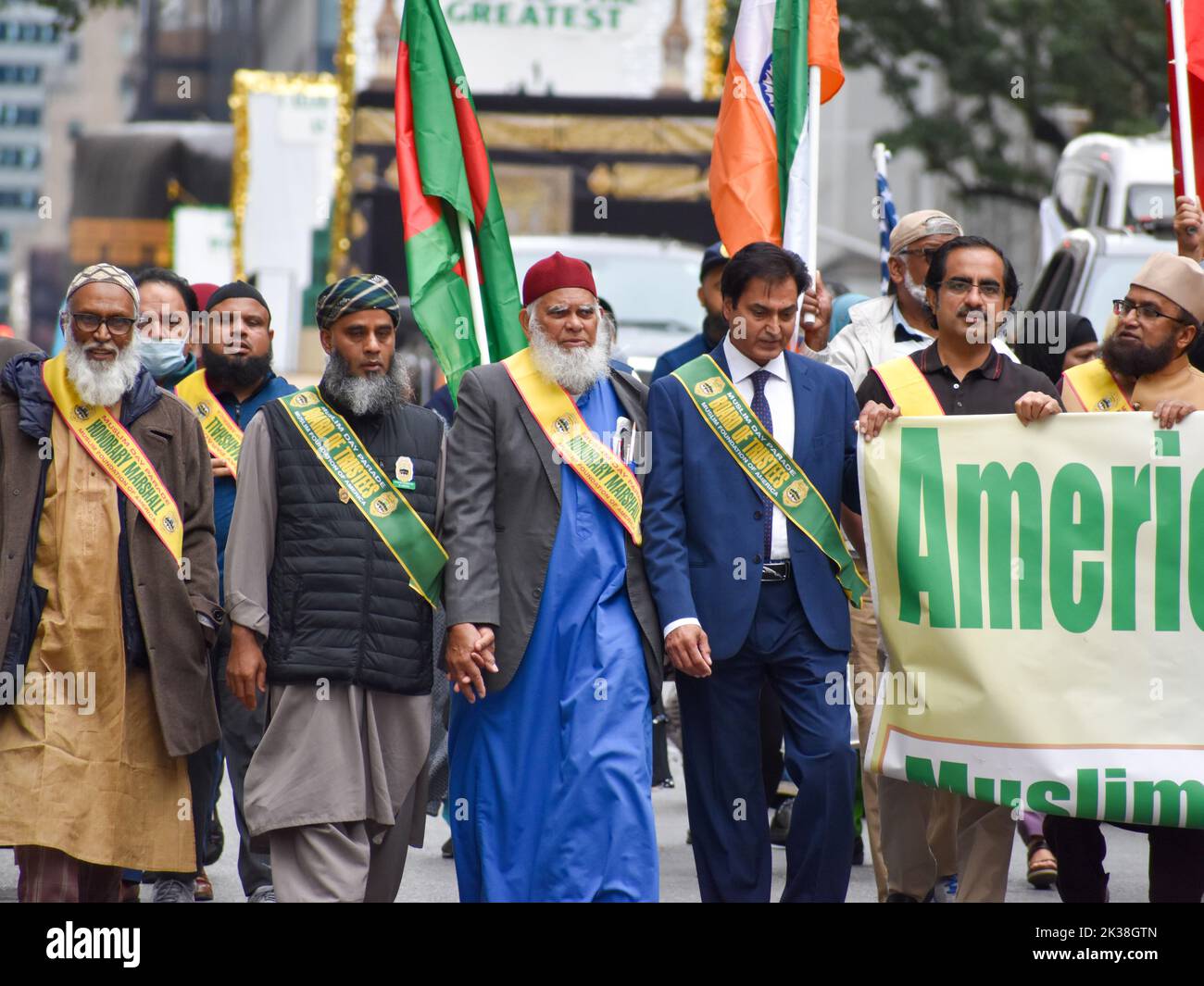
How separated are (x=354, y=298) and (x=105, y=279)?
0.83 m

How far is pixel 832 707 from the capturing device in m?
6.66

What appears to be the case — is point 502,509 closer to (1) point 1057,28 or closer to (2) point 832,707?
(2) point 832,707

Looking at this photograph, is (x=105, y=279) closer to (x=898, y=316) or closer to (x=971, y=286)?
(x=971, y=286)

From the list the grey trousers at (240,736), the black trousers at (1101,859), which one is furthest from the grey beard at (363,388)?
the black trousers at (1101,859)

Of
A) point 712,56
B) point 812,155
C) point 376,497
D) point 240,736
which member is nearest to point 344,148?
point 712,56

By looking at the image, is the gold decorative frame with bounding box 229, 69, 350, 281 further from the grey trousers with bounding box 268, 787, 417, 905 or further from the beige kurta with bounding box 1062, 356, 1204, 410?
the beige kurta with bounding box 1062, 356, 1204, 410

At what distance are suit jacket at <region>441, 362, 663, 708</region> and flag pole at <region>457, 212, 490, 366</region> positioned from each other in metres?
1.12

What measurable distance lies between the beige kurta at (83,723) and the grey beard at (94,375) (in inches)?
5.4

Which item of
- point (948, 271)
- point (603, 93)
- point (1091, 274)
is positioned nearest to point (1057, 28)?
point (603, 93)

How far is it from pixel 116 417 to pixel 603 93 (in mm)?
12160

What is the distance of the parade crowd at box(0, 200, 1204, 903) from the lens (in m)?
6.57

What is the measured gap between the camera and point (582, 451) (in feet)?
22.1

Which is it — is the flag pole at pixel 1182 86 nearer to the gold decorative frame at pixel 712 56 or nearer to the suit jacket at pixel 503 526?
the suit jacket at pixel 503 526

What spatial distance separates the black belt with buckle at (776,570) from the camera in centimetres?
668
